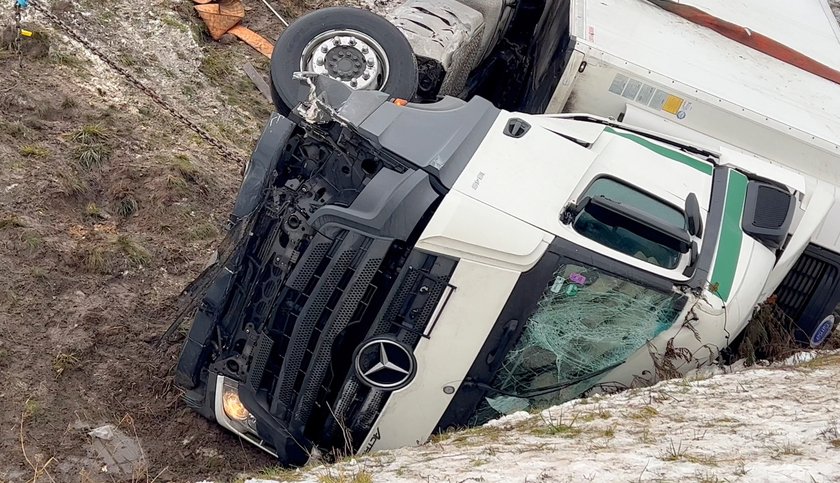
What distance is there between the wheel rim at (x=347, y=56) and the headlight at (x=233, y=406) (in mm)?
2146

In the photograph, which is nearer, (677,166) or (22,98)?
(677,166)

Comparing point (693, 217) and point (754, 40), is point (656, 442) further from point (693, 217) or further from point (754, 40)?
point (754, 40)

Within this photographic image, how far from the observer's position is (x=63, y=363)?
490 cm

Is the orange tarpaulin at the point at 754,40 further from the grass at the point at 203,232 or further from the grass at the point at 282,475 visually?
the grass at the point at 282,475

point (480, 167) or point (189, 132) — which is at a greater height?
point (480, 167)

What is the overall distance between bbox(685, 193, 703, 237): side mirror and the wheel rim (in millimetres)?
2193

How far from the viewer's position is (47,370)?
15.9 feet

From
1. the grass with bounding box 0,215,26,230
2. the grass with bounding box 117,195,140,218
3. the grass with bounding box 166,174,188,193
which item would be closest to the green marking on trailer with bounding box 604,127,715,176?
the grass with bounding box 166,174,188,193

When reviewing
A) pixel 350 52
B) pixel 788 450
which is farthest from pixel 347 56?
pixel 788 450

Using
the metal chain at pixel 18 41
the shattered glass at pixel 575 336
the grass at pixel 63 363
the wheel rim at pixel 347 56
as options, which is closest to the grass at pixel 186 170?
the wheel rim at pixel 347 56

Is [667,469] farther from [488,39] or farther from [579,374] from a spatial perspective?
[488,39]

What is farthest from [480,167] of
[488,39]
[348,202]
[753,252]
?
[488,39]

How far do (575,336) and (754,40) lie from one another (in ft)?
12.0

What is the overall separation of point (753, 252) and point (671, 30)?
2.63 m
